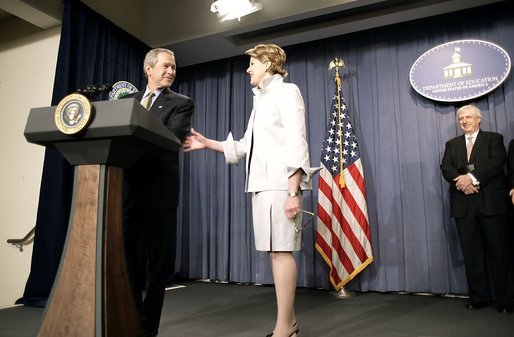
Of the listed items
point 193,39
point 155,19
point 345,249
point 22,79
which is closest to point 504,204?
point 345,249

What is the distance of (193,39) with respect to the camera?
379cm

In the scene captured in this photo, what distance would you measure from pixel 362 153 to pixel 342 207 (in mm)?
617

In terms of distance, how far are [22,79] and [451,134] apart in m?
4.00

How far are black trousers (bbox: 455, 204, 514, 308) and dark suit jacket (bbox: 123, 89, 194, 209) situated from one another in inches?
84.9

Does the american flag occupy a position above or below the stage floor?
above

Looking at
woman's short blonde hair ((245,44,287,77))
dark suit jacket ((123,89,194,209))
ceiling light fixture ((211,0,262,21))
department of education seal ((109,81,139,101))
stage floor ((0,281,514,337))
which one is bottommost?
stage floor ((0,281,514,337))

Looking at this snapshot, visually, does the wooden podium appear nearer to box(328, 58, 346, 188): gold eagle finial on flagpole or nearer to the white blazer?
the white blazer

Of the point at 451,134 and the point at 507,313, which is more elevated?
the point at 451,134

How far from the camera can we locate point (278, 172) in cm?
153

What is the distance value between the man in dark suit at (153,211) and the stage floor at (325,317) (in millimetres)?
425

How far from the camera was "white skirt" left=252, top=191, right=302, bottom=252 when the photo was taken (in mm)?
1476

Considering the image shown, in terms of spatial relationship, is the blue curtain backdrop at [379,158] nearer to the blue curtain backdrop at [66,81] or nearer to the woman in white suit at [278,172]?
the blue curtain backdrop at [66,81]

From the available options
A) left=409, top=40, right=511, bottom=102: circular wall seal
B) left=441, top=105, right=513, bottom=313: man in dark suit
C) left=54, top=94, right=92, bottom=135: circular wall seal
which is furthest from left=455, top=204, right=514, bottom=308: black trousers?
left=54, top=94, right=92, bottom=135: circular wall seal

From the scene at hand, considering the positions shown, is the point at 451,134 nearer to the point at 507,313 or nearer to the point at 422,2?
the point at 422,2
